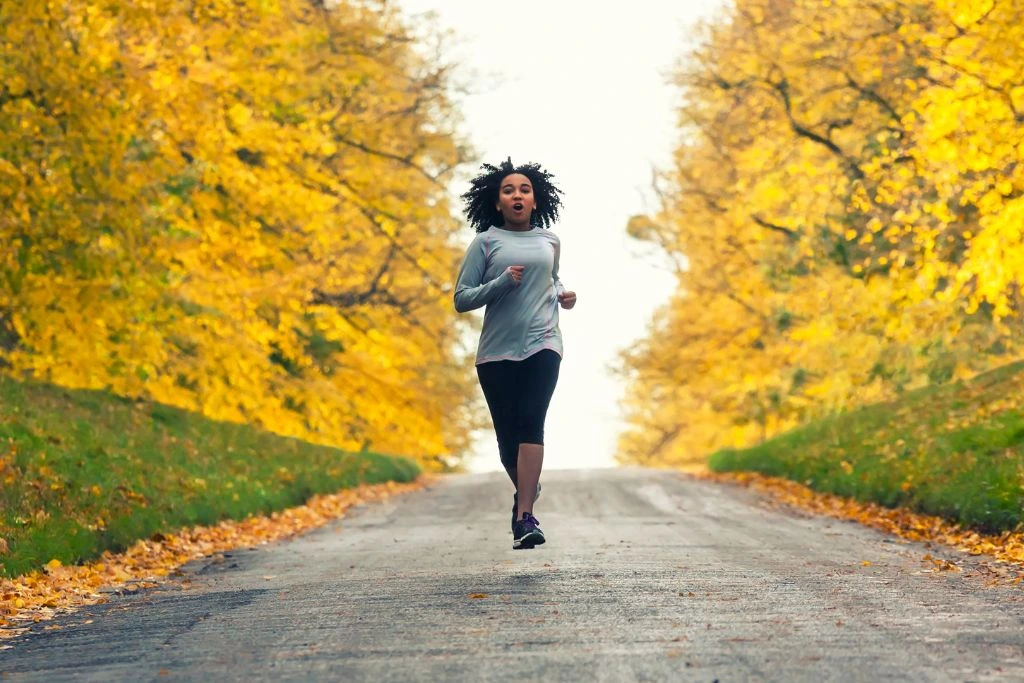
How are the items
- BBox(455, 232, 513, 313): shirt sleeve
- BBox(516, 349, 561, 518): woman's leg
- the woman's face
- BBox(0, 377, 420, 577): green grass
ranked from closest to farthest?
BBox(455, 232, 513, 313): shirt sleeve → BBox(516, 349, 561, 518): woman's leg → the woman's face → BBox(0, 377, 420, 577): green grass

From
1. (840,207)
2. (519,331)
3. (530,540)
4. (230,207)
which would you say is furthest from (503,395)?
(840,207)

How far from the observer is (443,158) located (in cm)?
2331

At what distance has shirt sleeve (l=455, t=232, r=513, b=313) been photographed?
7863 mm

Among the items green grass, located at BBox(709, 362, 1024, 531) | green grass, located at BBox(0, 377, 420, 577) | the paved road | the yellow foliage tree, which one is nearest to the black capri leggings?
the paved road

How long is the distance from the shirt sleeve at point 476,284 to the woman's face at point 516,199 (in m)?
0.27

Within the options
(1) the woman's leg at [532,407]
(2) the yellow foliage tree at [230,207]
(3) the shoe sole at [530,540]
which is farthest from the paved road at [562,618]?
(2) the yellow foliage tree at [230,207]

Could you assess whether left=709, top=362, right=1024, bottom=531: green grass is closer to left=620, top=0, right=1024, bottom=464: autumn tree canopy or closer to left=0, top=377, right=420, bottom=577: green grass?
left=620, top=0, right=1024, bottom=464: autumn tree canopy

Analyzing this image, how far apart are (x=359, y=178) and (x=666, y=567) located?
13477 millimetres

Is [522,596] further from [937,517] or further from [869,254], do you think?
[869,254]

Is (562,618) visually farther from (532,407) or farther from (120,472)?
(120,472)

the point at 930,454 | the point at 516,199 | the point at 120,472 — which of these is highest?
the point at 516,199

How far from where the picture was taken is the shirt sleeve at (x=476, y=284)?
25.8 feet

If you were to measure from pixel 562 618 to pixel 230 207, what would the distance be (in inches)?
540

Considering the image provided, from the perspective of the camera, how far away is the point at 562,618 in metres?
5.93
